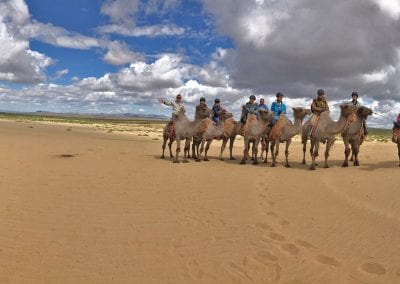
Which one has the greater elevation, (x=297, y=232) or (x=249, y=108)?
(x=249, y=108)

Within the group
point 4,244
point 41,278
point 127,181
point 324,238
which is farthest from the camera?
point 127,181

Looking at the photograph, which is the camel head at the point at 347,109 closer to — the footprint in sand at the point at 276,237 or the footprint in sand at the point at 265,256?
the footprint in sand at the point at 276,237

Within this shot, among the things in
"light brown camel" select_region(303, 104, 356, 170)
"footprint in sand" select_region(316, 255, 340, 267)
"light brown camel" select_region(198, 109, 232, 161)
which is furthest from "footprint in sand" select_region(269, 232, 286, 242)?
"light brown camel" select_region(198, 109, 232, 161)

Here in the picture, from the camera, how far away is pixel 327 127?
16750 millimetres

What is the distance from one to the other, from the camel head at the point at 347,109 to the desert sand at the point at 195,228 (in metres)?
3.56

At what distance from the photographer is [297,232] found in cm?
752

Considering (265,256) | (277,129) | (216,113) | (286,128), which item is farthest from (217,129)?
(265,256)

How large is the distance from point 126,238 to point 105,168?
8393 millimetres

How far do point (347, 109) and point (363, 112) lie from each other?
84cm

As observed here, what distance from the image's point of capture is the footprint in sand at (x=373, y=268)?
227 inches

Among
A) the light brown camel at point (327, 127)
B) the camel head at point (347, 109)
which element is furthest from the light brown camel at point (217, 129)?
the camel head at point (347, 109)

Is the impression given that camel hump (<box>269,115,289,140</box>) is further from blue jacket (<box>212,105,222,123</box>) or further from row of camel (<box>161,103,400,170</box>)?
blue jacket (<box>212,105,222,123</box>)

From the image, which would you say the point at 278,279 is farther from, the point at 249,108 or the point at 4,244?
the point at 249,108

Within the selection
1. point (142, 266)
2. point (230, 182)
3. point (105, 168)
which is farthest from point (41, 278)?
point (105, 168)
